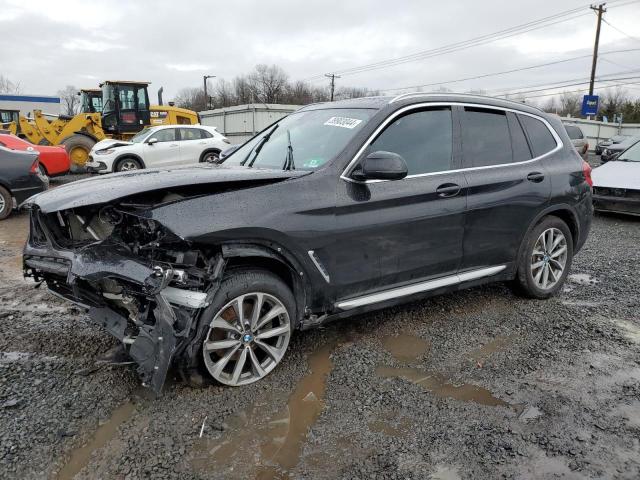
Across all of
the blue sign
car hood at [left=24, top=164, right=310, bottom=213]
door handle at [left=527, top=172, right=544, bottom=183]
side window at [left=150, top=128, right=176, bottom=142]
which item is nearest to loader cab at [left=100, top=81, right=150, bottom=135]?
side window at [left=150, top=128, right=176, bottom=142]

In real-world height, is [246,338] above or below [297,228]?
below

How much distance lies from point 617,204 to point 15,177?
10931mm

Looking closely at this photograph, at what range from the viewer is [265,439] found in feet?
8.70

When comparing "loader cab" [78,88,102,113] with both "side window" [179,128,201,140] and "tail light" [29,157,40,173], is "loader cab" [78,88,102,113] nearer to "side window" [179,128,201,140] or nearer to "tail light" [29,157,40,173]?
"side window" [179,128,201,140]

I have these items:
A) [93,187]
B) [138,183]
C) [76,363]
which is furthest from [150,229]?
[76,363]

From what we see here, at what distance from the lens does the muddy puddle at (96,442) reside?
2.38 m

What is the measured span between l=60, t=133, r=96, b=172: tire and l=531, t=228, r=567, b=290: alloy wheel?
16.6m

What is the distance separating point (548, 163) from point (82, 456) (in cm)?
429

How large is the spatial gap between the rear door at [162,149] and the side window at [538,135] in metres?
12.4

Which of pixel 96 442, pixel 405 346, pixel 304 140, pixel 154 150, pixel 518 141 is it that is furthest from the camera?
pixel 154 150

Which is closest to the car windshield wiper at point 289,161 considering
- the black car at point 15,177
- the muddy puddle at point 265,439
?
the muddy puddle at point 265,439

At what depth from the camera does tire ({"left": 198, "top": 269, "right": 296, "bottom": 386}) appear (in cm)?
295

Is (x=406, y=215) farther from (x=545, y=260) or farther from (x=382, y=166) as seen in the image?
(x=545, y=260)

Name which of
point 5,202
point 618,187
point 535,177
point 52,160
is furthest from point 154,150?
point 535,177
